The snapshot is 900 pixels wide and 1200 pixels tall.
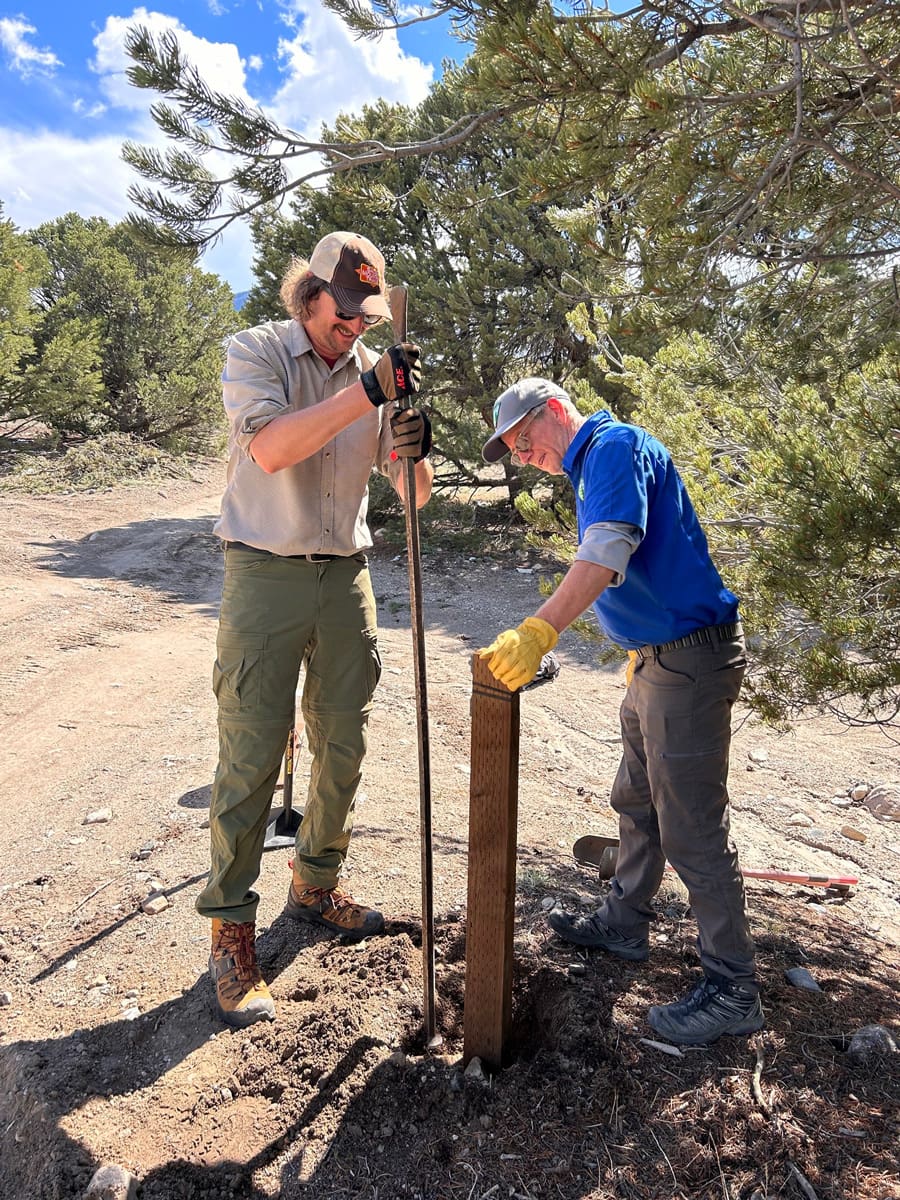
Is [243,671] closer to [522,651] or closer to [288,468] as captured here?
[288,468]

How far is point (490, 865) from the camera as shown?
2.01m

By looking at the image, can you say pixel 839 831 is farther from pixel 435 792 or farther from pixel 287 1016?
pixel 287 1016

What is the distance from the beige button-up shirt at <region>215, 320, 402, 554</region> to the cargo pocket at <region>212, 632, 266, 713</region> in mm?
278

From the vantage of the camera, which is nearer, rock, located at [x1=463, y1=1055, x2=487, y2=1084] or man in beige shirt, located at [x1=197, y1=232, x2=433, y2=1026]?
rock, located at [x1=463, y1=1055, x2=487, y2=1084]

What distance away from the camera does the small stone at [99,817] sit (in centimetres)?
367

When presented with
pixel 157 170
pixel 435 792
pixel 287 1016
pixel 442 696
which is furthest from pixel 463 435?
pixel 287 1016

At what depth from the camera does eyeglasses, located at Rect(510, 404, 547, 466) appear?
85.5 inches

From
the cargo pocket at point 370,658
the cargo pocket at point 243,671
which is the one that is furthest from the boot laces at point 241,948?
the cargo pocket at point 370,658

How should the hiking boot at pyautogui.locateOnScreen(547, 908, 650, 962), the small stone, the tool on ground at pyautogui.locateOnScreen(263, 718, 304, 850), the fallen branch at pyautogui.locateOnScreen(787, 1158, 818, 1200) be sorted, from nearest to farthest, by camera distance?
the fallen branch at pyautogui.locateOnScreen(787, 1158, 818, 1200) < the hiking boot at pyautogui.locateOnScreen(547, 908, 650, 962) < the tool on ground at pyautogui.locateOnScreen(263, 718, 304, 850) < the small stone

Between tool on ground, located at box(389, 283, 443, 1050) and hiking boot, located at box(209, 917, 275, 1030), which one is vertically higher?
tool on ground, located at box(389, 283, 443, 1050)

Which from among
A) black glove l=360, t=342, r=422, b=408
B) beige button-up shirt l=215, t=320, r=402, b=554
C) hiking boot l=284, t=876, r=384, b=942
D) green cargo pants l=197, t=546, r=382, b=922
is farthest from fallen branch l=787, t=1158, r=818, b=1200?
black glove l=360, t=342, r=422, b=408

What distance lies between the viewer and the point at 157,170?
99.3 inches

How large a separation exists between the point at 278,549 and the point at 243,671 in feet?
1.19

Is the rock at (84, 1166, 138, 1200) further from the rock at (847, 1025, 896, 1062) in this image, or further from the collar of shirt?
the collar of shirt
